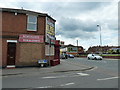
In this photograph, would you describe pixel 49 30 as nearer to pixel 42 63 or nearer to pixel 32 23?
pixel 32 23

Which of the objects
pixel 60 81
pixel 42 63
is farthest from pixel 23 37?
pixel 60 81

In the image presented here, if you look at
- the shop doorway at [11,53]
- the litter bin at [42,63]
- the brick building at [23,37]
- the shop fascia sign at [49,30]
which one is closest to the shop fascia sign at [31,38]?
the brick building at [23,37]

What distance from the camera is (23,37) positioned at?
15.3 metres

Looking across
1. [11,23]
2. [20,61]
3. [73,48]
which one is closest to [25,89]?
[20,61]

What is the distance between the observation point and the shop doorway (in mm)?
14738

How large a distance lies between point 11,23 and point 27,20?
1.79m

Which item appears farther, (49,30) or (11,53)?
(49,30)

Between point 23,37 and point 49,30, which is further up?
point 49,30

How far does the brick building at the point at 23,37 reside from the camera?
48.6 ft

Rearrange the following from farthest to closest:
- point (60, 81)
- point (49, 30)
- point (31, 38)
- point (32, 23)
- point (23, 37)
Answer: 1. point (49, 30)
2. point (32, 23)
3. point (31, 38)
4. point (23, 37)
5. point (60, 81)

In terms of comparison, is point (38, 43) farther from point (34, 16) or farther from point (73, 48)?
point (73, 48)

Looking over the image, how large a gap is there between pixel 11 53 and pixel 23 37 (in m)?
2.15

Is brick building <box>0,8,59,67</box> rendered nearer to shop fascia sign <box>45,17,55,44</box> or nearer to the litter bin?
shop fascia sign <box>45,17,55,44</box>

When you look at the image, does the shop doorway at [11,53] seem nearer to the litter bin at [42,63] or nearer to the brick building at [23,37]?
the brick building at [23,37]
